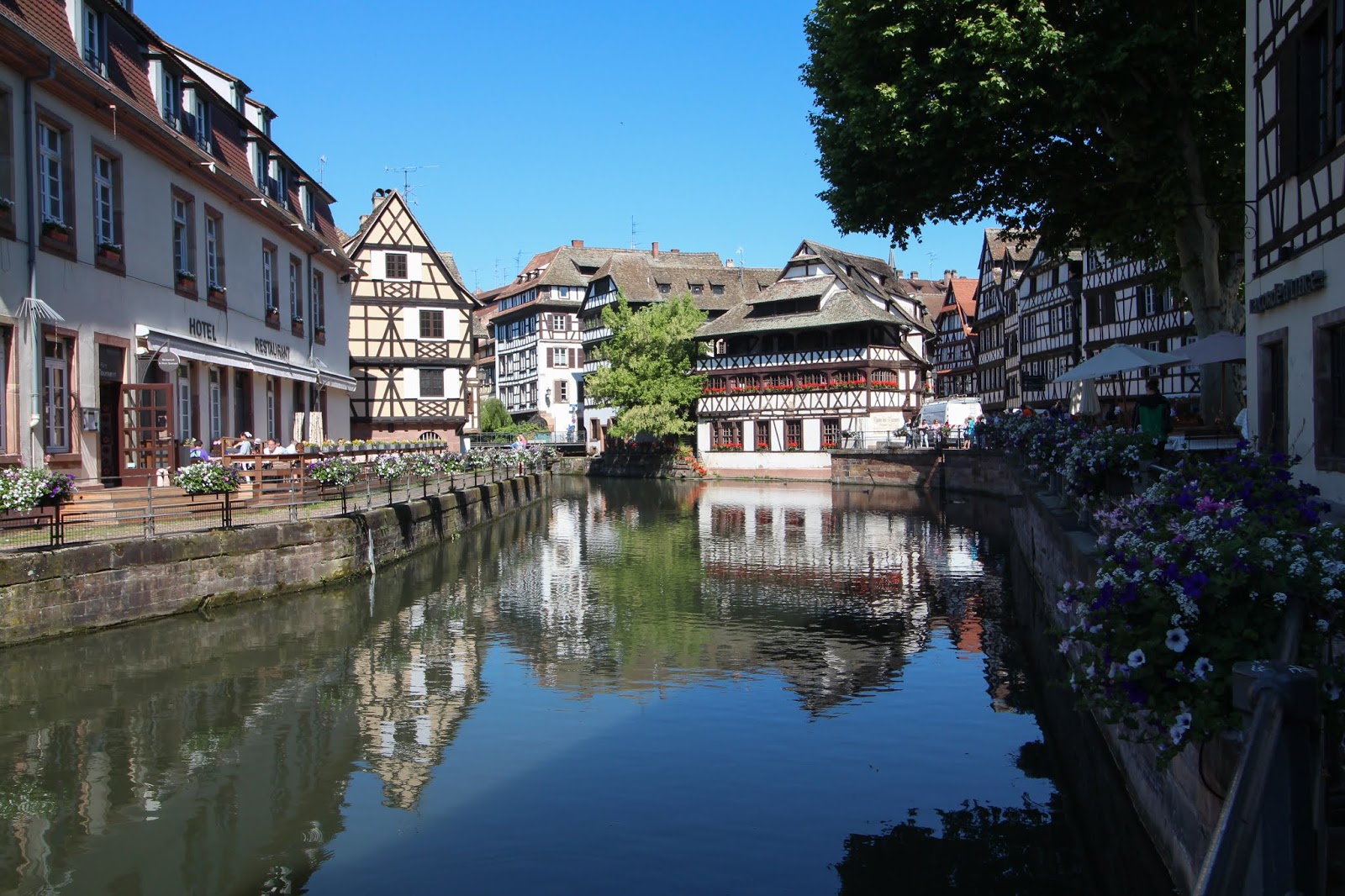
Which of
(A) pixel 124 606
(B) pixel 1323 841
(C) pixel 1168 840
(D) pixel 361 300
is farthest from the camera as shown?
(D) pixel 361 300

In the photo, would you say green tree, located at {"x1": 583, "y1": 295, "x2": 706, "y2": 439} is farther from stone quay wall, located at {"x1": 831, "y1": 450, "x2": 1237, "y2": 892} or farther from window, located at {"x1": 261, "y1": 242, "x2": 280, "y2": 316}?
stone quay wall, located at {"x1": 831, "y1": 450, "x2": 1237, "y2": 892}

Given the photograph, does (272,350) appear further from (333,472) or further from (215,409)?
(333,472)

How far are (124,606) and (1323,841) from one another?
45.2ft

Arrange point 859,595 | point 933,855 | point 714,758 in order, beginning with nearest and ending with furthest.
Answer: point 933,855 → point 714,758 → point 859,595

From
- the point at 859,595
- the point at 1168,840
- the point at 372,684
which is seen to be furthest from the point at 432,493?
the point at 1168,840

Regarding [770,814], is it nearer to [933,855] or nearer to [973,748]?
[933,855]

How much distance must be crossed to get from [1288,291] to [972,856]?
27.2 feet

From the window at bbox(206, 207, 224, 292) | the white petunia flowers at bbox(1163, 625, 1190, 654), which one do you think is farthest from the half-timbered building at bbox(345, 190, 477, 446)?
the white petunia flowers at bbox(1163, 625, 1190, 654)

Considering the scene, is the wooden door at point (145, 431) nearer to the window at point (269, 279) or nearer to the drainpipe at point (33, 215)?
the drainpipe at point (33, 215)

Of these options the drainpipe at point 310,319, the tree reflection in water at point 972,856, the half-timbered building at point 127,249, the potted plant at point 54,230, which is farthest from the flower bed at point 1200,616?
the drainpipe at point 310,319

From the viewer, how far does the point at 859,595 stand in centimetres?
1827

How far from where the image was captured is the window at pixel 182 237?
22469mm

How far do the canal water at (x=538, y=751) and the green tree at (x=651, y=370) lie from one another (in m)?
43.2

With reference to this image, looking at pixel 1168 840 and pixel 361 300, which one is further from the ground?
pixel 361 300
